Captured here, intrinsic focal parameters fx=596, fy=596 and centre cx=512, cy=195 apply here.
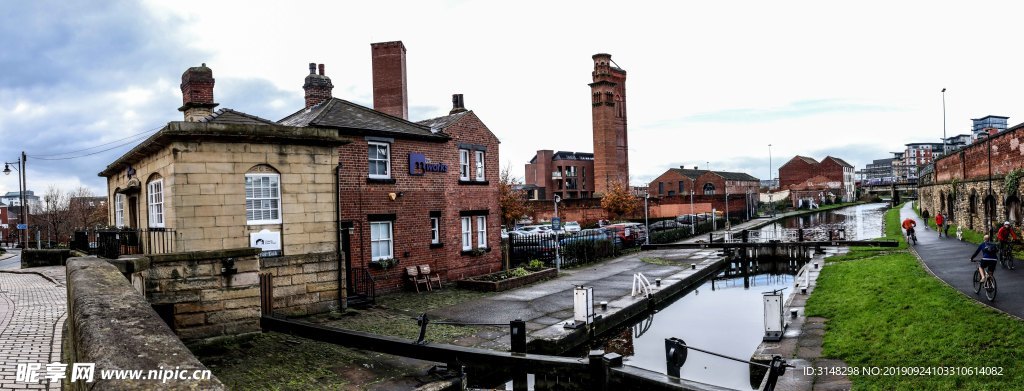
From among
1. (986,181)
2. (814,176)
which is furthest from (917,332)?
(814,176)

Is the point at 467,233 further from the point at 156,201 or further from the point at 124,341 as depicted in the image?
the point at 124,341

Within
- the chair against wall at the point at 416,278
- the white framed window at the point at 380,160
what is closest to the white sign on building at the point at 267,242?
the white framed window at the point at 380,160

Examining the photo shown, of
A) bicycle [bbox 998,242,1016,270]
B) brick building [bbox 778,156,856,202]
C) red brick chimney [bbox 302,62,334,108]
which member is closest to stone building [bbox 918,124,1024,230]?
bicycle [bbox 998,242,1016,270]

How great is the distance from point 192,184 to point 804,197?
4191 inches

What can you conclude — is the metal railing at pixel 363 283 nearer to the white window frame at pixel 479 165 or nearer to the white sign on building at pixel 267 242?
the white sign on building at pixel 267 242

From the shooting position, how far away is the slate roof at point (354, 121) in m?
18.5

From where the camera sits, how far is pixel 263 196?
1485cm

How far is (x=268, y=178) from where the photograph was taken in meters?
14.9

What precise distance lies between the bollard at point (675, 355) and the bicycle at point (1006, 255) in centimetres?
1370

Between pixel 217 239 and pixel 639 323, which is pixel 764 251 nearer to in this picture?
pixel 639 323

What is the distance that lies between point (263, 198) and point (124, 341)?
10.7m

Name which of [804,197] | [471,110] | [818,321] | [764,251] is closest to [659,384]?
[818,321]

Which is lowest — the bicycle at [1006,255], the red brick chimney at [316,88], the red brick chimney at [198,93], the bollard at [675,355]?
the bollard at [675,355]

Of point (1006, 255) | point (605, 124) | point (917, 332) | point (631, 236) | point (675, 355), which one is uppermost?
point (605, 124)
